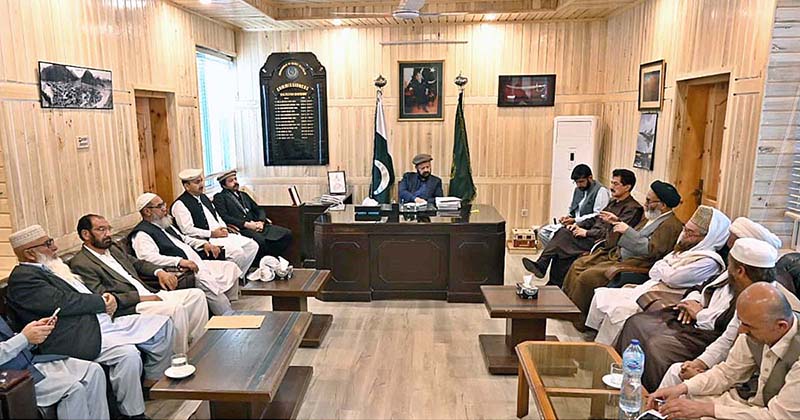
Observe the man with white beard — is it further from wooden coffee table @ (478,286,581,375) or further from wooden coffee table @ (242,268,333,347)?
wooden coffee table @ (478,286,581,375)

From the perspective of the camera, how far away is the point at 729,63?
3.63 metres

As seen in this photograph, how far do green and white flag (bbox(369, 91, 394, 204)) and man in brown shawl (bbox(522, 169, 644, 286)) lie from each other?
2399mm

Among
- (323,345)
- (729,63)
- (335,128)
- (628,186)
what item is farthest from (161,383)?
(335,128)

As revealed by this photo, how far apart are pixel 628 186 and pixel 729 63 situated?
111cm

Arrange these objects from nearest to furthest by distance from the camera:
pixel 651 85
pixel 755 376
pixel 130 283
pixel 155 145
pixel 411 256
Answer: pixel 755 376
pixel 130 283
pixel 411 256
pixel 651 85
pixel 155 145

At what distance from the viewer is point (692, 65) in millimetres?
4164

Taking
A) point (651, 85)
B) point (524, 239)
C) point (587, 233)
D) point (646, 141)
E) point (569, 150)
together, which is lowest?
point (524, 239)

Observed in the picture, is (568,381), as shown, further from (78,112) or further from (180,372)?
Answer: (78,112)

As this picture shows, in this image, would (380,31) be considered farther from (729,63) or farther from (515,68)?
(729,63)

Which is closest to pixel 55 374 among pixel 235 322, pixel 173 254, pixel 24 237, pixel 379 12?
pixel 24 237

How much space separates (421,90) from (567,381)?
15.5 feet

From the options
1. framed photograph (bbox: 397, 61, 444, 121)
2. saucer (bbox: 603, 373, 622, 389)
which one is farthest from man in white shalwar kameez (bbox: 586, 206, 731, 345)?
framed photograph (bbox: 397, 61, 444, 121)

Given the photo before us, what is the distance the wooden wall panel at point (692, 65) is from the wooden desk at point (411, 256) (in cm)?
172

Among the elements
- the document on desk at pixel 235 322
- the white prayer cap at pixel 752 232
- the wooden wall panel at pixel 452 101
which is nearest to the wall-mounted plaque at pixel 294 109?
the wooden wall panel at pixel 452 101
